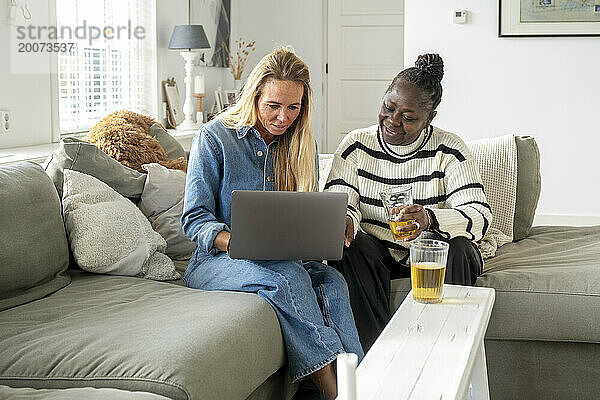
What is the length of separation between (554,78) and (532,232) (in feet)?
7.02

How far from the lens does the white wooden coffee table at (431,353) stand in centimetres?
151

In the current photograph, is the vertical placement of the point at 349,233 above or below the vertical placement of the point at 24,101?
below

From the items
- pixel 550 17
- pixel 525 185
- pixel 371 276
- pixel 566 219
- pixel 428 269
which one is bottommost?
pixel 566 219

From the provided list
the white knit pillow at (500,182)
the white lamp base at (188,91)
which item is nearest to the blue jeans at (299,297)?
the white knit pillow at (500,182)

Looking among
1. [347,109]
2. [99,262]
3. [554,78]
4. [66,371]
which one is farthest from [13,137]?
[347,109]

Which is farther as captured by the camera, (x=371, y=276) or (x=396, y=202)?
(x=371, y=276)

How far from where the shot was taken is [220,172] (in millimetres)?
2479

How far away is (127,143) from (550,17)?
318cm

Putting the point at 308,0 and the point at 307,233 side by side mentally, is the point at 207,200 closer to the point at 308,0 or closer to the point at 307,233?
the point at 307,233

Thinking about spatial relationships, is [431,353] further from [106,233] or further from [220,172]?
[106,233]

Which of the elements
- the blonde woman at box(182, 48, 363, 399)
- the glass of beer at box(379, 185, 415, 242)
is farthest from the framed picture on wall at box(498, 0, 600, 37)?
the glass of beer at box(379, 185, 415, 242)

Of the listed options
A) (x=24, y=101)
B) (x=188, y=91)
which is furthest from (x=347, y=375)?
(x=188, y=91)

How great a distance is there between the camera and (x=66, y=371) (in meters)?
1.70

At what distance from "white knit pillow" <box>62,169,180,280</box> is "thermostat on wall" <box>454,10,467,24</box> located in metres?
3.25
